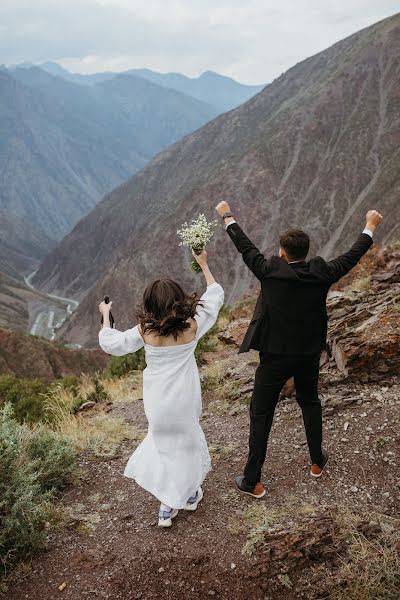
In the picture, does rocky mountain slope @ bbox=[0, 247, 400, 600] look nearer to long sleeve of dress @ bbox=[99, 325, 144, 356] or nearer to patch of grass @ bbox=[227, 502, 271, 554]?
patch of grass @ bbox=[227, 502, 271, 554]

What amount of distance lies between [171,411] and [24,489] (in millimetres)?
1432

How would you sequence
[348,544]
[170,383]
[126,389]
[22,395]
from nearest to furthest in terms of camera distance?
[348,544] → [170,383] → [126,389] → [22,395]

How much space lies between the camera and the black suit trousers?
429 centimetres

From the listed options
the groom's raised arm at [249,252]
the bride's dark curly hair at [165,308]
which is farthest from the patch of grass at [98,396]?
the groom's raised arm at [249,252]

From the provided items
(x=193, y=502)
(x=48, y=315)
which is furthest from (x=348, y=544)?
(x=48, y=315)

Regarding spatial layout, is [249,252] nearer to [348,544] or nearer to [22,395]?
[348,544]

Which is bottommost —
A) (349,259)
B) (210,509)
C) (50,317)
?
(50,317)

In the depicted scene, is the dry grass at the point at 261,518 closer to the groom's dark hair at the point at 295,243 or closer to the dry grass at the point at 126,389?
the groom's dark hair at the point at 295,243

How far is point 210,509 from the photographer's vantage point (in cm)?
460

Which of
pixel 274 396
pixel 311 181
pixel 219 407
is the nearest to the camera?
pixel 274 396

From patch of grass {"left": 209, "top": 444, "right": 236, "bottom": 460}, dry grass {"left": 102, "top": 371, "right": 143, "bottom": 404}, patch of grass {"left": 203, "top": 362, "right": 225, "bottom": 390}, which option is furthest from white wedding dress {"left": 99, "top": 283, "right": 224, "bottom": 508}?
dry grass {"left": 102, "top": 371, "right": 143, "bottom": 404}

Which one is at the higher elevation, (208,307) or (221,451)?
(208,307)

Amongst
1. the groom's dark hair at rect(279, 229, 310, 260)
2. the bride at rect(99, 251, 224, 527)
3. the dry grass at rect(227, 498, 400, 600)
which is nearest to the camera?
the dry grass at rect(227, 498, 400, 600)

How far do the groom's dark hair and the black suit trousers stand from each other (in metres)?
0.82
